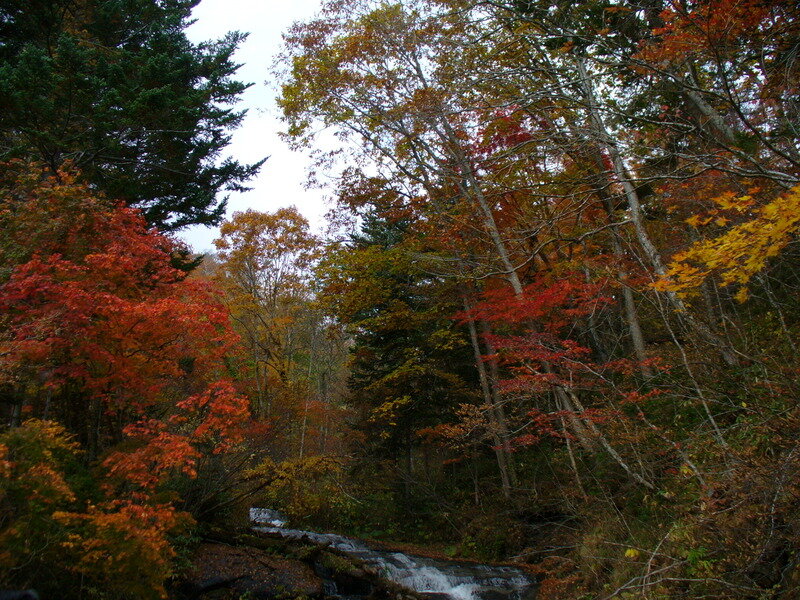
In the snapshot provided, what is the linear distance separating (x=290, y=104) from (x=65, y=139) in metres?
5.88

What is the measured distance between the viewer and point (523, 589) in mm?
8891

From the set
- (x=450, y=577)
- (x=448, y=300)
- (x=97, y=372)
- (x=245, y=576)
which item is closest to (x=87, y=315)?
(x=97, y=372)

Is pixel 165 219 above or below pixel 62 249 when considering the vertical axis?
above

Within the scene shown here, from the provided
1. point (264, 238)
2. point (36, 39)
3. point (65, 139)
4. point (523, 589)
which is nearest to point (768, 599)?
point (523, 589)

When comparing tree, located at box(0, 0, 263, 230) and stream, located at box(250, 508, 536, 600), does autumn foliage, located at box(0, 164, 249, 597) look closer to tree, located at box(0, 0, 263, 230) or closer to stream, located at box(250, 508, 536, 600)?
tree, located at box(0, 0, 263, 230)

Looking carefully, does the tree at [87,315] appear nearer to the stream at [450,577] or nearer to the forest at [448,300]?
the forest at [448,300]

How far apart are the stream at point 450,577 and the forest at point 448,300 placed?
0.84 meters

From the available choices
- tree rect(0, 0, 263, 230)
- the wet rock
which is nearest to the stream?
the wet rock

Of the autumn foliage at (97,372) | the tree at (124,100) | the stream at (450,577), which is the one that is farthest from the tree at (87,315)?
the stream at (450,577)

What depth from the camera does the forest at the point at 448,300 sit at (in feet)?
16.6

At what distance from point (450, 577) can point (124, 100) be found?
12668 millimetres

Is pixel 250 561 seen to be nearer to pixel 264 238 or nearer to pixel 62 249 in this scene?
pixel 62 249

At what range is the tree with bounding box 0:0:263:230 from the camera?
9406mm

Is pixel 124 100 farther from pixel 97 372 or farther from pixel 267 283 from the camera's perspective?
pixel 267 283
